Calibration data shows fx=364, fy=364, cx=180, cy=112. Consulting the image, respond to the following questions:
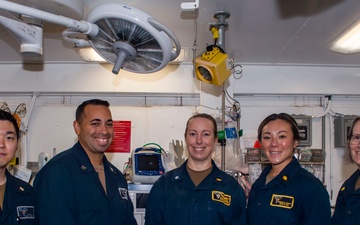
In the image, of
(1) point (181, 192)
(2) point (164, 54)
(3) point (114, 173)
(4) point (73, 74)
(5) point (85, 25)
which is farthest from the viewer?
(4) point (73, 74)

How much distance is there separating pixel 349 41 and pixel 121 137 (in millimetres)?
2513

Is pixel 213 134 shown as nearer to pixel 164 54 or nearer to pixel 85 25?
pixel 164 54

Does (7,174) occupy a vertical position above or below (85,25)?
below

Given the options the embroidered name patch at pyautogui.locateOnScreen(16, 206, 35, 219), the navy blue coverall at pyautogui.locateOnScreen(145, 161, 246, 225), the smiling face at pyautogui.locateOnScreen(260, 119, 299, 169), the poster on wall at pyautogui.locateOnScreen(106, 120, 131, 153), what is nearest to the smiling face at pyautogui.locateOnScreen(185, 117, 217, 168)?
the navy blue coverall at pyautogui.locateOnScreen(145, 161, 246, 225)

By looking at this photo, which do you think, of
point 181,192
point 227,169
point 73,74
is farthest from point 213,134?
point 73,74

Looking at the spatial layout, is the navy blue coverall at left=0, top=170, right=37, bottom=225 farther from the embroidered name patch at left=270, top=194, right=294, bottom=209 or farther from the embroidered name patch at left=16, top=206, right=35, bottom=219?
the embroidered name patch at left=270, top=194, right=294, bottom=209

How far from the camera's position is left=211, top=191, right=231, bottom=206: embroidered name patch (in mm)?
2230

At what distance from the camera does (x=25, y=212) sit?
2039 mm

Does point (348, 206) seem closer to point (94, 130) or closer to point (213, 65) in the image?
point (213, 65)

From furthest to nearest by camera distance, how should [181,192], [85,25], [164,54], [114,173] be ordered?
[114,173], [181,192], [164,54], [85,25]

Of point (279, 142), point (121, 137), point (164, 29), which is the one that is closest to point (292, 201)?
point (279, 142)

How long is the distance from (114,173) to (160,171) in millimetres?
770

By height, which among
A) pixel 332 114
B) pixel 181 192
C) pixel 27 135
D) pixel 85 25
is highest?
pixel 85 25

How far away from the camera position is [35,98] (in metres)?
4.17
